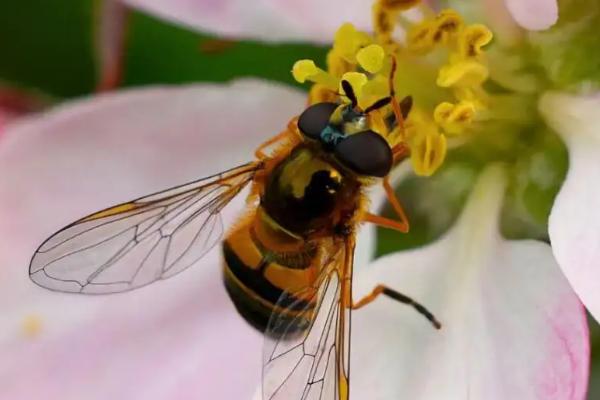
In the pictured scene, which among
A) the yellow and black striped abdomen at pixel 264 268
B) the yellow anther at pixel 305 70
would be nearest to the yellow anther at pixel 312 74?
the yellow anther at pixel 305 70

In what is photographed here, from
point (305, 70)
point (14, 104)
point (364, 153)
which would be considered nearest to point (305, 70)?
point (305, 70)

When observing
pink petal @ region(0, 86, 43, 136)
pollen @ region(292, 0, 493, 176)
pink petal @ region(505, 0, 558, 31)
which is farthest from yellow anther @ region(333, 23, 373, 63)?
pink petal @ region(0, 86, 43, 136)

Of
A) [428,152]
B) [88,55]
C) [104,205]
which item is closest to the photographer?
[428,152]

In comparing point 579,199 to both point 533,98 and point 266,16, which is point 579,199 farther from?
point 266,16

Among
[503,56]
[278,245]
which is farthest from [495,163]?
[278,245]

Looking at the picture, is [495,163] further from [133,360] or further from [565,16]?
[133,360]

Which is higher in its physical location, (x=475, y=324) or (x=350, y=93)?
(x=350, y=93)
